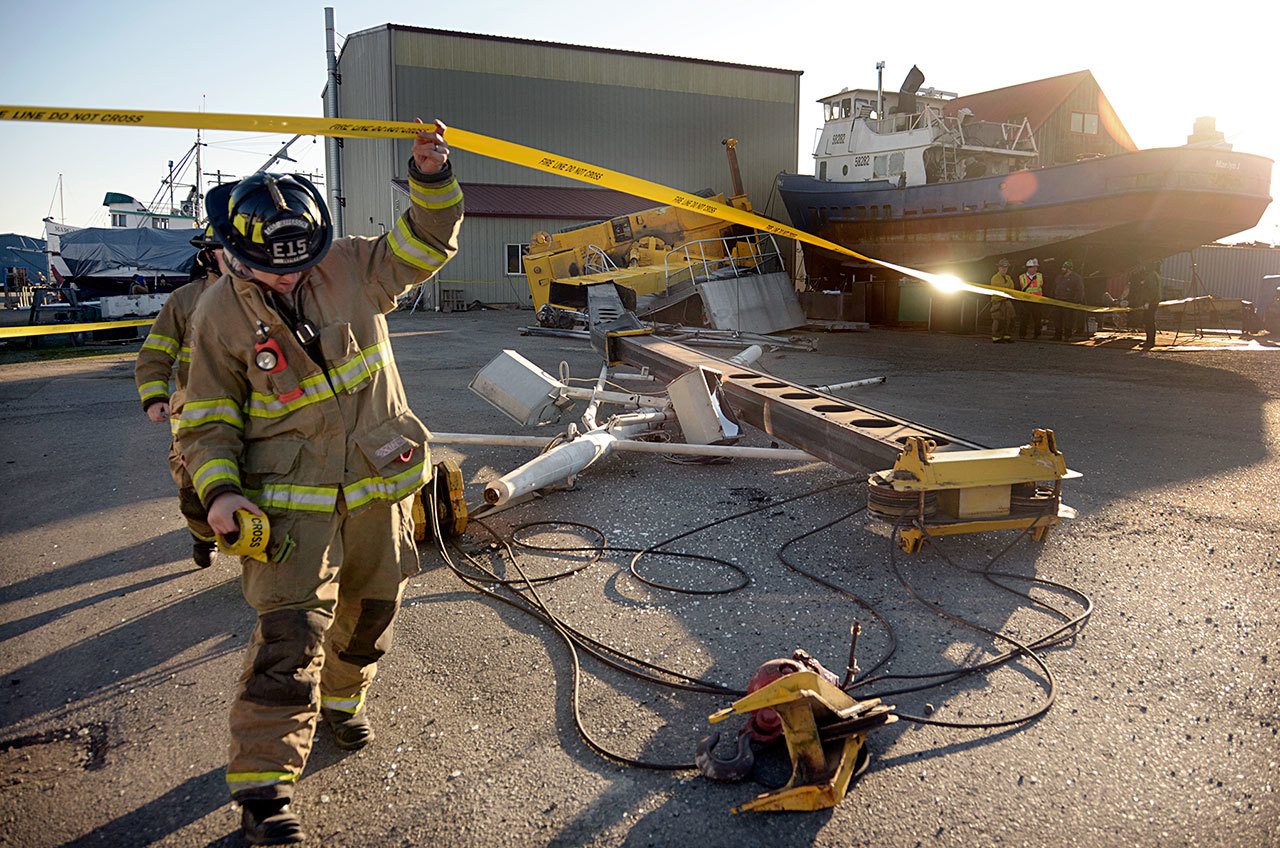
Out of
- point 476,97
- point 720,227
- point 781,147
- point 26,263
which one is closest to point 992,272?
point 720,227

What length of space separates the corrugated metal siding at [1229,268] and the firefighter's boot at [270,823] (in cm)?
3175

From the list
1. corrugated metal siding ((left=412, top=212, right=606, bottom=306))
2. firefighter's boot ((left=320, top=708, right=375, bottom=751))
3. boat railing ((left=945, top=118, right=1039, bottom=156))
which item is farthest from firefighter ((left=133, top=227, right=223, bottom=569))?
corrugated metal siding ((left=412, top=212, right=606, bottom=306))

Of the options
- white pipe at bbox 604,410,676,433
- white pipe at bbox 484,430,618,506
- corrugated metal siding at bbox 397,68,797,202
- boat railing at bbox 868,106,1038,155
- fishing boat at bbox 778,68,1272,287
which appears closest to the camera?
white pipe at bbox 484,430,618,506

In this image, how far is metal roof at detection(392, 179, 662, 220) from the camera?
2917 cm

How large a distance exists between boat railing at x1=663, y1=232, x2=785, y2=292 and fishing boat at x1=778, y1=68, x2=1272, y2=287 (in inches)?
122

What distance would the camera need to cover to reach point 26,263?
47.3m

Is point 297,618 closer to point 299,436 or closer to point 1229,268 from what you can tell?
point 299,436

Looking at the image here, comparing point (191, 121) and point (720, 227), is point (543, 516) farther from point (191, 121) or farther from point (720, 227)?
point (720, 227)

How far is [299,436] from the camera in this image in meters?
2.65

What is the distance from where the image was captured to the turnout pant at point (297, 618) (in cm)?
248

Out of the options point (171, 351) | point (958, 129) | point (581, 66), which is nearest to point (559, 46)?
point (581, 66)

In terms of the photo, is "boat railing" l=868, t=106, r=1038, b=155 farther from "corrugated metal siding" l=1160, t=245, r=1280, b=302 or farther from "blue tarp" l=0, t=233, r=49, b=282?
"blue tarp" l=0, t=233, r=49, b=282

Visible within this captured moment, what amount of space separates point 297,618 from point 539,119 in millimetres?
30286

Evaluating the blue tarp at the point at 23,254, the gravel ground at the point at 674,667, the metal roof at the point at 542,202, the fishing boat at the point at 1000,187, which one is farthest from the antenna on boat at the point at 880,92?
the blue tarp at the point at 23,254
